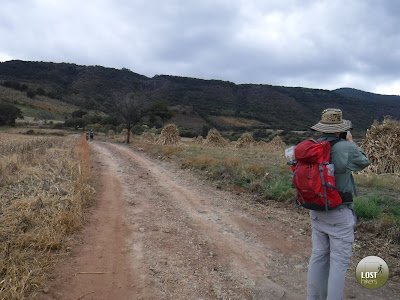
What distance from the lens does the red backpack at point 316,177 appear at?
8.64 ft

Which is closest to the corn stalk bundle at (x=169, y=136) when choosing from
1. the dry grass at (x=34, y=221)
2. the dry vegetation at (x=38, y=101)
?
the dry grass at (x=34, y=221)

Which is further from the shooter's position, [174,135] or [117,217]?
[174,135]

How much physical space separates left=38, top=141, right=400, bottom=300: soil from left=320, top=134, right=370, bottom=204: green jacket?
1.44 m

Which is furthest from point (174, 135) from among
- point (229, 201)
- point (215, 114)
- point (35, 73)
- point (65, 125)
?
point (35, 73)

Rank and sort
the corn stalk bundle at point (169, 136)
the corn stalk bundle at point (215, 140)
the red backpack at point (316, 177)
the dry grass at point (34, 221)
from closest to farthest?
the red backpack at point (316, 177)
the dry grass at point (34, 221)
the corn stalk bundle at point (169, 136)
the corn stalk bundle at point (215, 140)

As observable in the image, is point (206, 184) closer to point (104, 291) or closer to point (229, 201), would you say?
point (229, 201)

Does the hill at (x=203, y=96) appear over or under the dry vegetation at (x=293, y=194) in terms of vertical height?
over

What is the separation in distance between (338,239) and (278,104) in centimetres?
8438

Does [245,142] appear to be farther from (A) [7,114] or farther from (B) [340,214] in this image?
(A) [7,114]

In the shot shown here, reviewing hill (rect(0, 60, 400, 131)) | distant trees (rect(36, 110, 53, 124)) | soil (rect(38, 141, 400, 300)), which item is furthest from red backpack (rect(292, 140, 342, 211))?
distant trees (rect(36, 110, 53, 124))

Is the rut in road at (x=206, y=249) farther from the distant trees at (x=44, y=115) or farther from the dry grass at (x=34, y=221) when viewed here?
the distant trees at (x=44, y=115)

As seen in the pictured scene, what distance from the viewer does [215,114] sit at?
234ft

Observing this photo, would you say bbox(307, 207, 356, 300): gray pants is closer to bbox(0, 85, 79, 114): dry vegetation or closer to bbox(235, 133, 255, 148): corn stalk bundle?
bbox(235, 133, 255, 148): corn stalk bundle

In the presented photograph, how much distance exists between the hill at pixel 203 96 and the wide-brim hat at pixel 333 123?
56.7m
